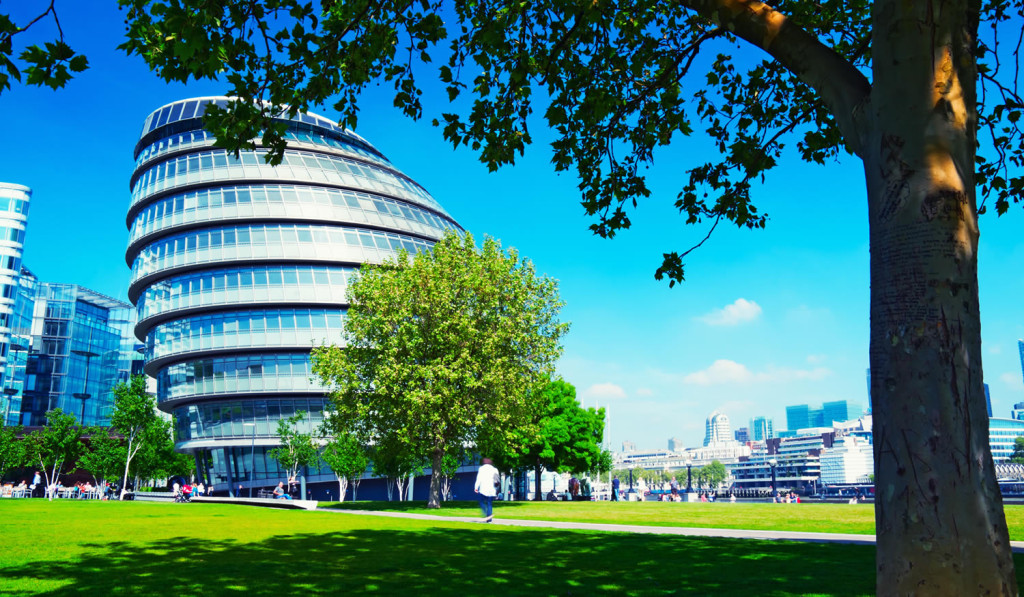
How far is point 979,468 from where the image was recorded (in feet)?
13.9

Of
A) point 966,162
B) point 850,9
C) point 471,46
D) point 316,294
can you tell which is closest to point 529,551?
point 471,46

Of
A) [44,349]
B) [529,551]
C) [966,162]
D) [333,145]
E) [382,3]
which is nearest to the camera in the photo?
[966,162]

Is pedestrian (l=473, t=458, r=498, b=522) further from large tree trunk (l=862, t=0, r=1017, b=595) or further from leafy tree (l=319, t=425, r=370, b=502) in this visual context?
leafy tree (l=319, t=425, r=370, b=502)

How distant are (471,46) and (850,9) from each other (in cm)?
616

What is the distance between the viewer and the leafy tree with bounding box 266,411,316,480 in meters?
60.0

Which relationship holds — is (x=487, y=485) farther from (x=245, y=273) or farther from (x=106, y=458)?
(x=106, y=458)

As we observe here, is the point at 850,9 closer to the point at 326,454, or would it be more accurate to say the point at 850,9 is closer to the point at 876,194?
the point at 876,194

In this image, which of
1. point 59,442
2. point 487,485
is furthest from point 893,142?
point 59,442

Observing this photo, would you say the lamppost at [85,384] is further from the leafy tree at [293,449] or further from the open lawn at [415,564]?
the open lawn at [415,564]

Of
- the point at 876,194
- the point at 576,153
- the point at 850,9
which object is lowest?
the point at 876,194

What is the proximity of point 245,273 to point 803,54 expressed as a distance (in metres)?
62.1

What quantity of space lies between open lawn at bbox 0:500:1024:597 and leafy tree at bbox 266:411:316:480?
151 ft

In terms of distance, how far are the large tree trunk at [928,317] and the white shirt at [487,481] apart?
16.3m

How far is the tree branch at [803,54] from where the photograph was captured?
Answer: 5.53 metres
